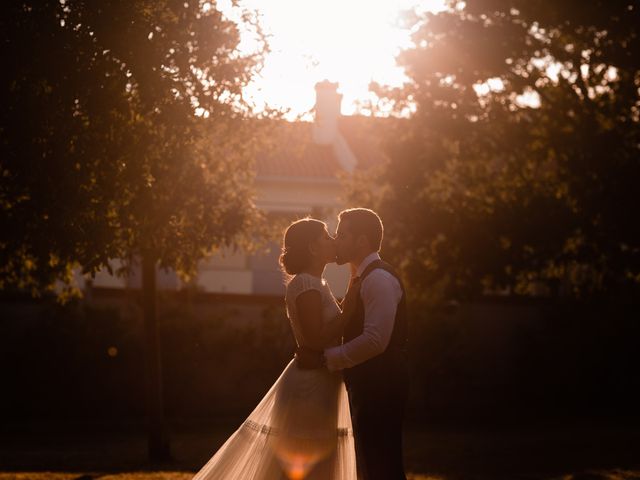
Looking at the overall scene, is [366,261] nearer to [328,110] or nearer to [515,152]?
[515,152]

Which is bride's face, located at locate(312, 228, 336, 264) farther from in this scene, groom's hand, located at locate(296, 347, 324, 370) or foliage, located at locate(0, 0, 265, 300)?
foliage, located at locate(0, 0, 265, 300)

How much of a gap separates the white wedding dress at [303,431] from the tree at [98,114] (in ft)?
11.0

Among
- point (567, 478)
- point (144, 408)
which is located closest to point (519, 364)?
point (144, 408)

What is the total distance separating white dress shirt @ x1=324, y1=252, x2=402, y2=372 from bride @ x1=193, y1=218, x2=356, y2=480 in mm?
268

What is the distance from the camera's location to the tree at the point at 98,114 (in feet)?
32.5

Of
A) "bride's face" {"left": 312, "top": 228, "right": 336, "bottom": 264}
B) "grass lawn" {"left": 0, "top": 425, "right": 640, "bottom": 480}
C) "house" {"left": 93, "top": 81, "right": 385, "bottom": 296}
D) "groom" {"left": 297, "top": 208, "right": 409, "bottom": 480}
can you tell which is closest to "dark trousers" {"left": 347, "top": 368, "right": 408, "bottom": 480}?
"groom" {"left": 297, "top": 208, "right": 409, "bottom": 480}

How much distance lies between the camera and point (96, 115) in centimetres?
1032

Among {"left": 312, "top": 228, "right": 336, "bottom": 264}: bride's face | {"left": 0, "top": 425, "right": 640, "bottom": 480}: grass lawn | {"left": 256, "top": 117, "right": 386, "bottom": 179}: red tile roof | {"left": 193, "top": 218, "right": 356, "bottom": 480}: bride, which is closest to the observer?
{"left": 193, "top": 218, "right": 356, "bottom": 480}: bride

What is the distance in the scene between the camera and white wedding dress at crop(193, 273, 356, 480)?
7.40m

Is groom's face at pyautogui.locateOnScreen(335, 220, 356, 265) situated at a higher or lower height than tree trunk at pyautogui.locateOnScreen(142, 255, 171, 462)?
higher

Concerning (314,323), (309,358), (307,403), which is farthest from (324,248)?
(307,403)

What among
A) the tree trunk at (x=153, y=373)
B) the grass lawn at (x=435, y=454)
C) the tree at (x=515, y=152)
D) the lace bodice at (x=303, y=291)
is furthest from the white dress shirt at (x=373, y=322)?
the tree at (x=515, y=152)

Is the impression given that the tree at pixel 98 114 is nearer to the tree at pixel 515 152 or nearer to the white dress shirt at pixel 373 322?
the white dress shirt at pixel 373 322

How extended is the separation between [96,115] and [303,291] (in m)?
3.81
